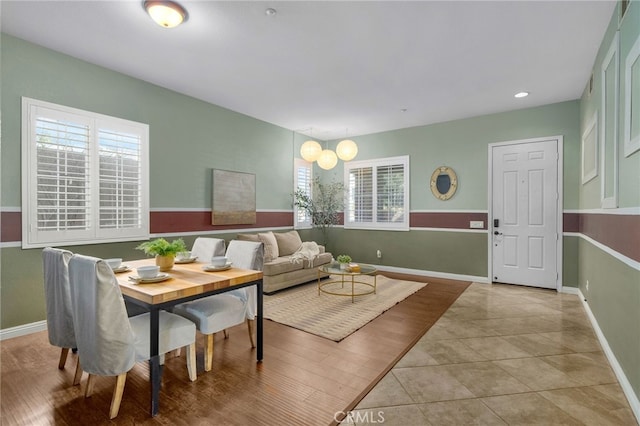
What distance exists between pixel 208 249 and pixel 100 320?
1511mm

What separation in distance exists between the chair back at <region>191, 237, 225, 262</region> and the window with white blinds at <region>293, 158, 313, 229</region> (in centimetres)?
316

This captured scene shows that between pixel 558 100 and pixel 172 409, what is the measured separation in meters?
6.02

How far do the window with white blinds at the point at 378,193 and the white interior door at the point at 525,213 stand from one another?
159 cm

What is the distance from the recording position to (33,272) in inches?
123

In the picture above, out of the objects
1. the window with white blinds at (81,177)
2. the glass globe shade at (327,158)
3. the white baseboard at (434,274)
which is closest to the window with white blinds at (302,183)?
the glass globe shade at (327,158)

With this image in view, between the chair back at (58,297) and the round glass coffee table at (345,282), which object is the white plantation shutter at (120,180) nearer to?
the chair back at (58,297)

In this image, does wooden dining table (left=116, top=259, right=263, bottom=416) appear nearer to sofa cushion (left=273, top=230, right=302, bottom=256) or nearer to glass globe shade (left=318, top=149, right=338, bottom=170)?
sofa cushion (left=273, top=230, right=302, bottom=256)

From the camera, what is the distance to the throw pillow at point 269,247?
16.0 ft

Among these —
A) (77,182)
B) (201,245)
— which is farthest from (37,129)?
(201,245)

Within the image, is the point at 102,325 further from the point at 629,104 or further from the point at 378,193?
the point at 378,193

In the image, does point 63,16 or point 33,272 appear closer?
point 63,16

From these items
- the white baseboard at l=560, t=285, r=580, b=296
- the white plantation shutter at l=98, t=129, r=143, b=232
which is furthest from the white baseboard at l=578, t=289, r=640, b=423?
the white plantation shutter at l=98, t=129, r=143, b=232

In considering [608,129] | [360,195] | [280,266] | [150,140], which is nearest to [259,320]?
[280,266]

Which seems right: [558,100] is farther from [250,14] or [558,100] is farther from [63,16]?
[63,16]
